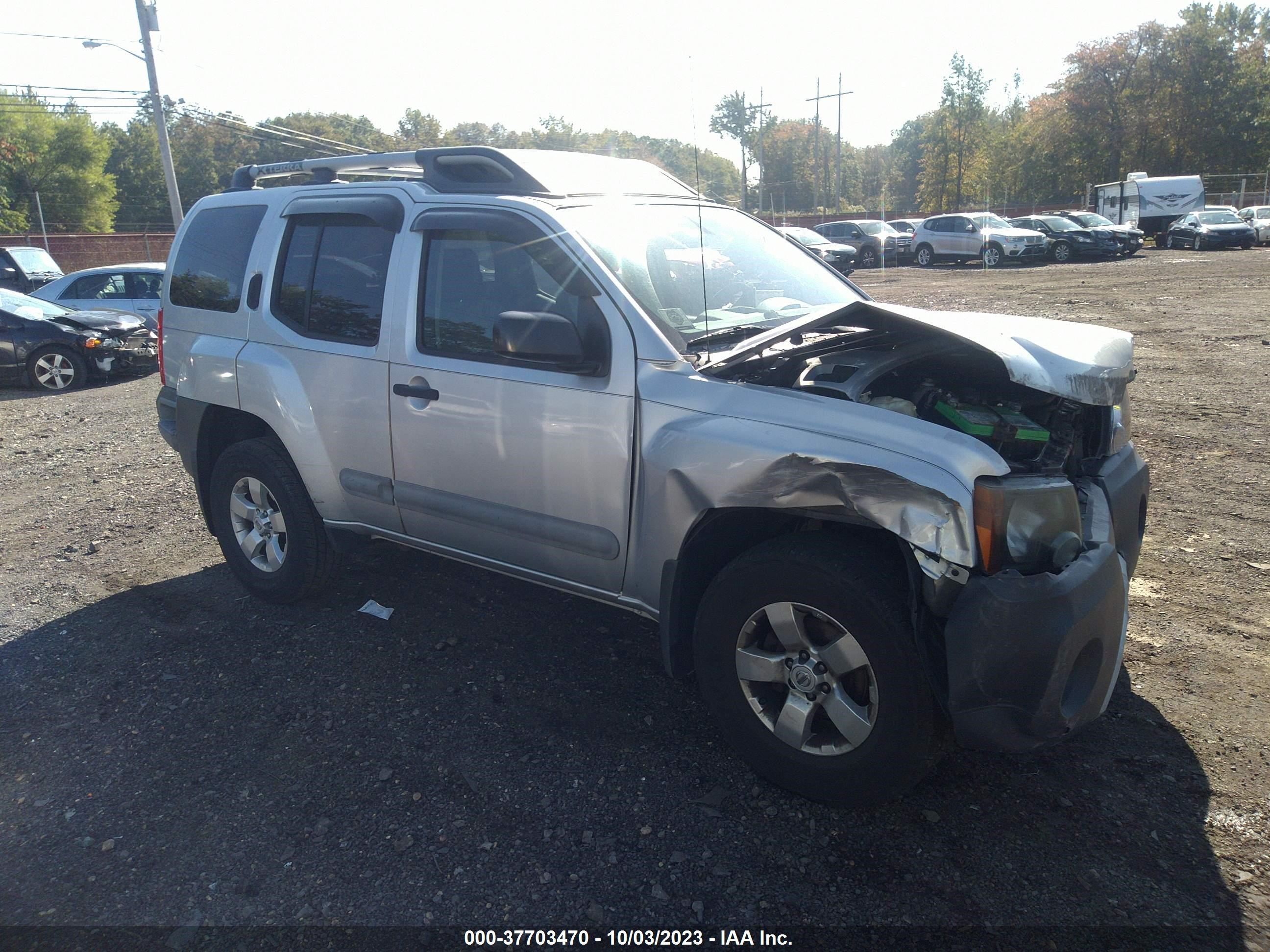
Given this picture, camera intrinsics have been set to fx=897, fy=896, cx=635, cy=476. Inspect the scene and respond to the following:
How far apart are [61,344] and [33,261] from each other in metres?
9.86

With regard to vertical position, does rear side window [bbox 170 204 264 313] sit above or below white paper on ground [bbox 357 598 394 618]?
above

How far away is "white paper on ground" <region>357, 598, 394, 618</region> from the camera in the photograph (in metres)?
4.63

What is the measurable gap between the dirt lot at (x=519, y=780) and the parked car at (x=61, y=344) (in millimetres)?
8169

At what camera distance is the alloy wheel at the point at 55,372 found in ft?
39.8

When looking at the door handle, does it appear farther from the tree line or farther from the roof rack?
the tree line

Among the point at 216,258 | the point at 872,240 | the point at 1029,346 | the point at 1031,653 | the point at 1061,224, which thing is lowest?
the point at 1031,653

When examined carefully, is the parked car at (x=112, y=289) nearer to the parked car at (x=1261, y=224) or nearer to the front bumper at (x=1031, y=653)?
the front bumper at (x=1031, y=653)

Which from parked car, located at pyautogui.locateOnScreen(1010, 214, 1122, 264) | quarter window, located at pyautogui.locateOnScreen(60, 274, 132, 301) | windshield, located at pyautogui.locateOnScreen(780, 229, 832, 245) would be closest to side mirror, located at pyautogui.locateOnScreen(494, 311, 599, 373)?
quarter window, located at pyautogui.locateOnScreen(60, 274, 132, 301)

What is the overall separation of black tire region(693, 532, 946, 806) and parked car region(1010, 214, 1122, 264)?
3033cm

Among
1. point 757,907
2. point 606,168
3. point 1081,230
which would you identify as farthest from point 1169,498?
point 1081,230

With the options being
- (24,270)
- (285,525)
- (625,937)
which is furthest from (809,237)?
(625,937)

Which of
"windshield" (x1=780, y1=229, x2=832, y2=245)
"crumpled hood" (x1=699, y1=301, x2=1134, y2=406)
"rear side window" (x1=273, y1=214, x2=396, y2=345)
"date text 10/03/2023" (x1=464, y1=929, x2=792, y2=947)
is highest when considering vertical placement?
"windshield" (x1=780, y1=229, x2=832, y2=245)

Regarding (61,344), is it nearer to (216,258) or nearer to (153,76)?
(216,258)

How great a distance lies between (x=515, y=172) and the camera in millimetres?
3959
